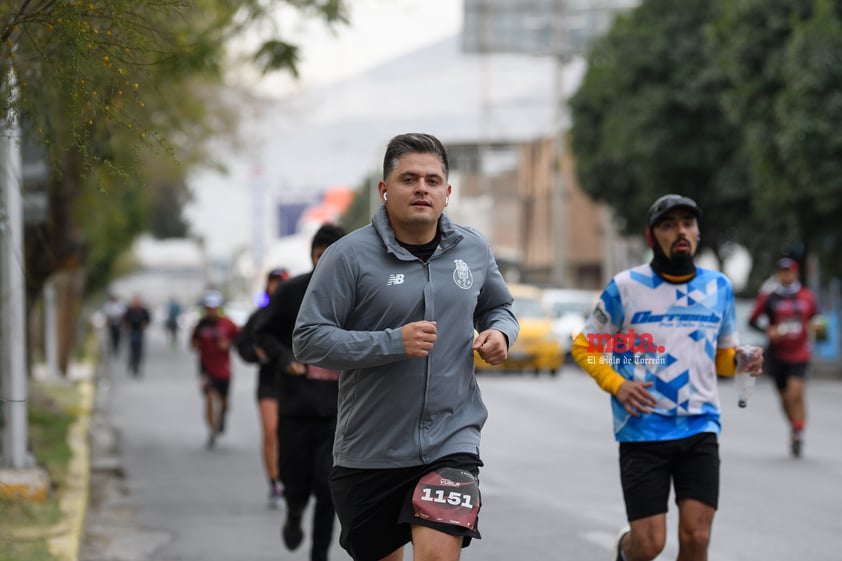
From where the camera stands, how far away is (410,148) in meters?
5.12

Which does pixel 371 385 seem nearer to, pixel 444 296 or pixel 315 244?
pixel 444 296

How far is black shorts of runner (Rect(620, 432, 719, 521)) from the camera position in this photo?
6535 millimetres

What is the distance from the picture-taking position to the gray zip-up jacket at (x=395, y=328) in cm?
509

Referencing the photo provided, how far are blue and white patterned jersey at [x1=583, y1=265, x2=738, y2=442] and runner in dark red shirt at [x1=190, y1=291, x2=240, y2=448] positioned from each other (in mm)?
10799

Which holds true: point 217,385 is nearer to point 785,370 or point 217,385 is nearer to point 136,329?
point 785,370

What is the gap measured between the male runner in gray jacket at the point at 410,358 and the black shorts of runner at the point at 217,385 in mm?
12319

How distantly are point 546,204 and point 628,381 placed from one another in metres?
76.2

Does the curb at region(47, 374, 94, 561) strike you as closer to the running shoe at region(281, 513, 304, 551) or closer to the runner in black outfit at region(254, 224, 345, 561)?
the running shoe at region(281, 513, 304, 551)

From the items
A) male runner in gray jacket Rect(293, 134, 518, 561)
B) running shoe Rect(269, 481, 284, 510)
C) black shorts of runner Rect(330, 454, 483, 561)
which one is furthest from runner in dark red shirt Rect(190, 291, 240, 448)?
male runner in gray jacket Rect(293, 134, 518, 561)

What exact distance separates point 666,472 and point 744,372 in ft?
1.82

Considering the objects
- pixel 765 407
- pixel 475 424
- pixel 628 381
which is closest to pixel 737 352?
pixel 628 381

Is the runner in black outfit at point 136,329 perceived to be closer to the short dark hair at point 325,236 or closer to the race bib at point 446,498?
the short dark hair at point 325,236

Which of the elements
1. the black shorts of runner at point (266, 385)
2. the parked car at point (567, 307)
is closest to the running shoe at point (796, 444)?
the black shorts of runner at point (266, 385)

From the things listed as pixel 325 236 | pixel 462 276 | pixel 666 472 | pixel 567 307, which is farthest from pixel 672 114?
pixel 462 276
